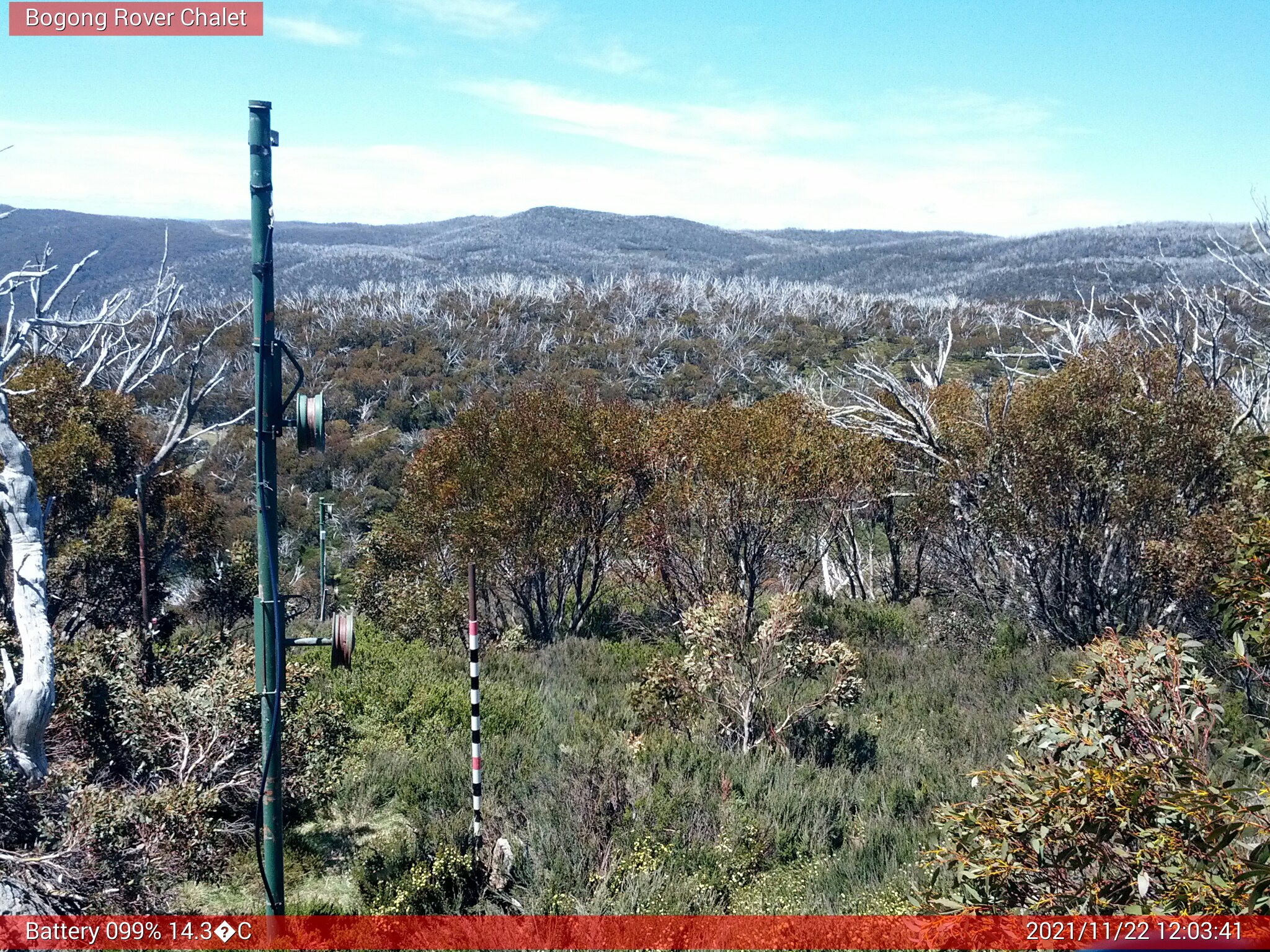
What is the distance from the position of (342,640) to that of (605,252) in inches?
4809

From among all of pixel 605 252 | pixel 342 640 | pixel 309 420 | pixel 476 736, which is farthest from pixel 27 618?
pixel 605 252

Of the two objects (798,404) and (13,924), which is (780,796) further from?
(798,404)

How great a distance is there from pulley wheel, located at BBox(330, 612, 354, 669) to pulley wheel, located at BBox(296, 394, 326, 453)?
81 centimetres

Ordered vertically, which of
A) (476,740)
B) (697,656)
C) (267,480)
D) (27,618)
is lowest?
→ (697,656)

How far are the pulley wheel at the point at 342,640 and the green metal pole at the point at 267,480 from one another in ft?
0.76

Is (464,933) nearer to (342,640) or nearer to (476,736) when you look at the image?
(476,736)

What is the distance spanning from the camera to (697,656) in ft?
29.5

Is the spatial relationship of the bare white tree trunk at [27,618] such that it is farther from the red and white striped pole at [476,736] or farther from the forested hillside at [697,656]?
the red and white striped pole at [476,736]

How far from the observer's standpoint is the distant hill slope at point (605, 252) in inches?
3088

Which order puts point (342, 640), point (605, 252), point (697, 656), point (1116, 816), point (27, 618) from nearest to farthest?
point (1116, 816) < point (342, 640) < point (27, 618) < point (697, 656) < point (605, 252)

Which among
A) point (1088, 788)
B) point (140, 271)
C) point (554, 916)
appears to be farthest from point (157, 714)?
point (140, 271)

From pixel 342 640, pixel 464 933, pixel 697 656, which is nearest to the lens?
pixel 342 640

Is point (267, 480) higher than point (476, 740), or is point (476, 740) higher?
point (267, 480)

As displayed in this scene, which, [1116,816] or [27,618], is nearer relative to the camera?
[1116,816]
